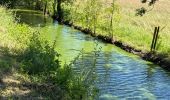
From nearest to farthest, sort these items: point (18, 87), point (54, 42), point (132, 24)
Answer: point (18, 87) < point (54, 42) < point (132, 24)

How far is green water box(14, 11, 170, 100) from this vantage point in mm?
21547

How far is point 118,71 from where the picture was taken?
88.1 feet

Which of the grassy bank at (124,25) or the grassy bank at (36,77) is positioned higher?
the grassy bank at (36,77)

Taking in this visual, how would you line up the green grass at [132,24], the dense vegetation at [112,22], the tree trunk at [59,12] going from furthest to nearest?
the tree trunk at [59,12]
the dense vegetation at [112,22]
the green grass at [132,24]

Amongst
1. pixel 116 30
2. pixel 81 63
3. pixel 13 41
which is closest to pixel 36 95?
pixel 13 41

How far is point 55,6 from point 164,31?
2069cm

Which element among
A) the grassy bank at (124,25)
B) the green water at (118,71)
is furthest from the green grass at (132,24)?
the green water at (118,71)

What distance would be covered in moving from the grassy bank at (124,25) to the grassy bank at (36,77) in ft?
47.2

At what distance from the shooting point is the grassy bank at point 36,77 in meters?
14.3

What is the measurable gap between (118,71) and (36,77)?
1140cm

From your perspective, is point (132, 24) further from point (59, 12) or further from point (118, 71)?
point (118, 71)

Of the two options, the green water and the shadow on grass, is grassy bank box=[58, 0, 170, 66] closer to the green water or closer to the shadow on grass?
the green water

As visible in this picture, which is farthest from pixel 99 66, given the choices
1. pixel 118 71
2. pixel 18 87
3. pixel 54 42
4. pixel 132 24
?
pixel 132 24

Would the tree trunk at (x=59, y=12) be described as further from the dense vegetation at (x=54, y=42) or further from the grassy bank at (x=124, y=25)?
the grassy bank at (x=124, y=25)
